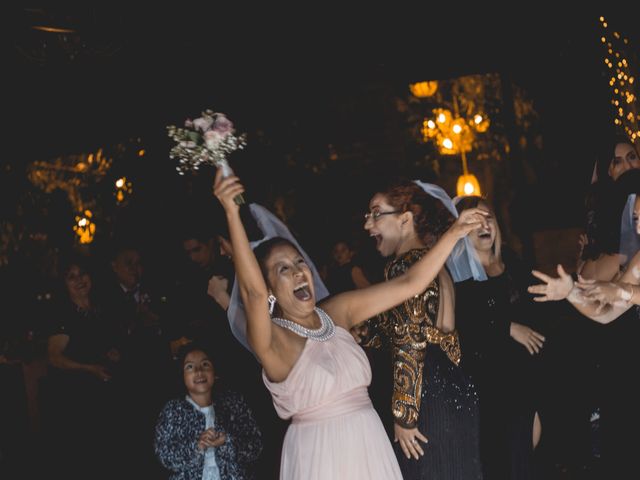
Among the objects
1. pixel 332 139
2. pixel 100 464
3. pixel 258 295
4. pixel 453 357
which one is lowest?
pixel 100 464

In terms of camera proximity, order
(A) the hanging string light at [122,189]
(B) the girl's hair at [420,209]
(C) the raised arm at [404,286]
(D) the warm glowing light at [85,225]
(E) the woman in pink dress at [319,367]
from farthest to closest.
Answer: (D) the warm glowing light at [85,225], (A) the hanging string light at [122,189], (B) the girl's hair at [420,209], (C) the raised arm at [404,286], (E) the woman in pink dress at [319,367]

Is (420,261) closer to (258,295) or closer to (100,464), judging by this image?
(258,295)

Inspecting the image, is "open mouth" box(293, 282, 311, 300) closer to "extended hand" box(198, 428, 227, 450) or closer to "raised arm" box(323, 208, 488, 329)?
"raised arm" box(323, 208, 488, 329)

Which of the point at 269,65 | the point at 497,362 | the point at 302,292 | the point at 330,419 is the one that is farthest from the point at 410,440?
the point at 269,65

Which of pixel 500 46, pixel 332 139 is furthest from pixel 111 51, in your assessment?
pixel 332 139

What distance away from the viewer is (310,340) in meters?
3.75

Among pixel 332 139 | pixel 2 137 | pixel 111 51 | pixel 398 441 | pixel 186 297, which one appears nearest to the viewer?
pixel 398 441

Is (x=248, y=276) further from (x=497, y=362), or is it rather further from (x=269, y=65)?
(x=269, y=65)

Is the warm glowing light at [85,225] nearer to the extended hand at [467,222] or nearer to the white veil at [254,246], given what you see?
the white veil at [254,246]

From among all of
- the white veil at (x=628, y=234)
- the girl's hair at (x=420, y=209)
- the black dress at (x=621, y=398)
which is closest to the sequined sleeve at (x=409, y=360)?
the girl's hair at (x=420, y=209)

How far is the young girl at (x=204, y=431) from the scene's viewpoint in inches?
198

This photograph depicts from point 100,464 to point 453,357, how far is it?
358 cm

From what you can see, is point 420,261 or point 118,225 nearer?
point 420,261

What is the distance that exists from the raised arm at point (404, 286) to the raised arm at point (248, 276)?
445 millimetres
